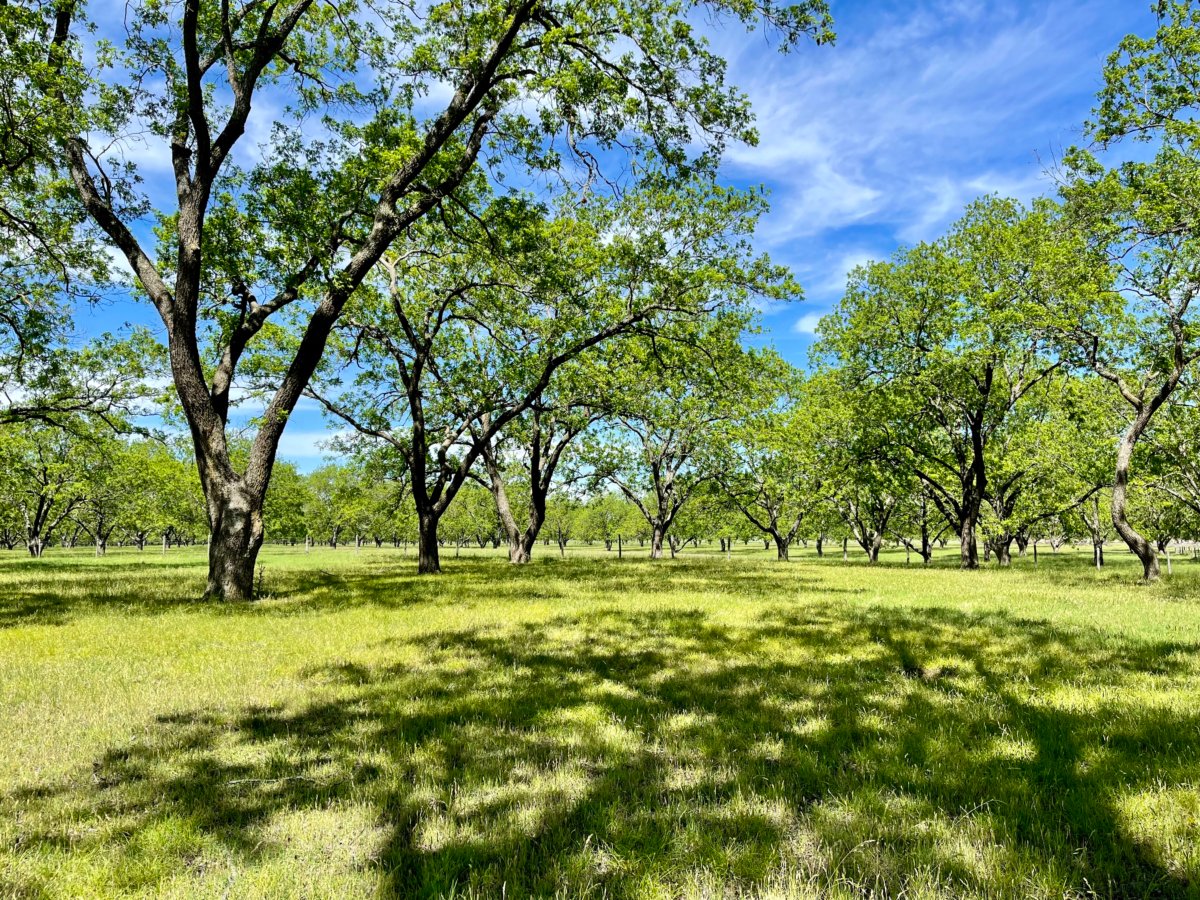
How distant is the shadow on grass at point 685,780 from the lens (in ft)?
10.1

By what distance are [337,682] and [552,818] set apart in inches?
178

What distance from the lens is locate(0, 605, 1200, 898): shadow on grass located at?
308 centimetres

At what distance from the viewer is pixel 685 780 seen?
420 cm

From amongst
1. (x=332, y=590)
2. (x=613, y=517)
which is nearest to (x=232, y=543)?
(x=332, y=590)

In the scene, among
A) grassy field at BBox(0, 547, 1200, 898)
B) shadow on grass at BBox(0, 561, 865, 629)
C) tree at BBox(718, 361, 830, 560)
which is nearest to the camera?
grassy field at BBox(0, 547, 1200, 898)

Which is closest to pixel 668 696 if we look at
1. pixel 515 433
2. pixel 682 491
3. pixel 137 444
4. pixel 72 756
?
pixel 72 756

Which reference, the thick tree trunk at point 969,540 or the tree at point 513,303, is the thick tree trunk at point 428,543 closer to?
the tree at point 513,303

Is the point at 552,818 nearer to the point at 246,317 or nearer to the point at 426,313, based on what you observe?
the point at 246,317

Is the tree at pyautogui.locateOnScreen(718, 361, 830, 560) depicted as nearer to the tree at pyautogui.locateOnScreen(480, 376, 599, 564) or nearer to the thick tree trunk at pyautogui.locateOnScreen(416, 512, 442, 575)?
the tree at pyautogui.locateOnScreen(480, 376, 599, 564)

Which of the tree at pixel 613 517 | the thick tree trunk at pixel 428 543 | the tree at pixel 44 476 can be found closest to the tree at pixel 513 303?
the thick tree trunk at pixel 428 543

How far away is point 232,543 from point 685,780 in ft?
46.5

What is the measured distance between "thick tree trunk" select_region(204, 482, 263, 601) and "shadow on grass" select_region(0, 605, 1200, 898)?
27.8ft


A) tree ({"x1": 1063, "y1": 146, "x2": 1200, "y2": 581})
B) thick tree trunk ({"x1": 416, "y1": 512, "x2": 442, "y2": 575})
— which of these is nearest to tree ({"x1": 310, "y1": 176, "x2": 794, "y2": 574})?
thick tree trunk ({"x1": 416, "y1": 512, "x2": 442, "y2": 575})

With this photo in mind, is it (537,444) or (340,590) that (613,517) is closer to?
(537,444)
